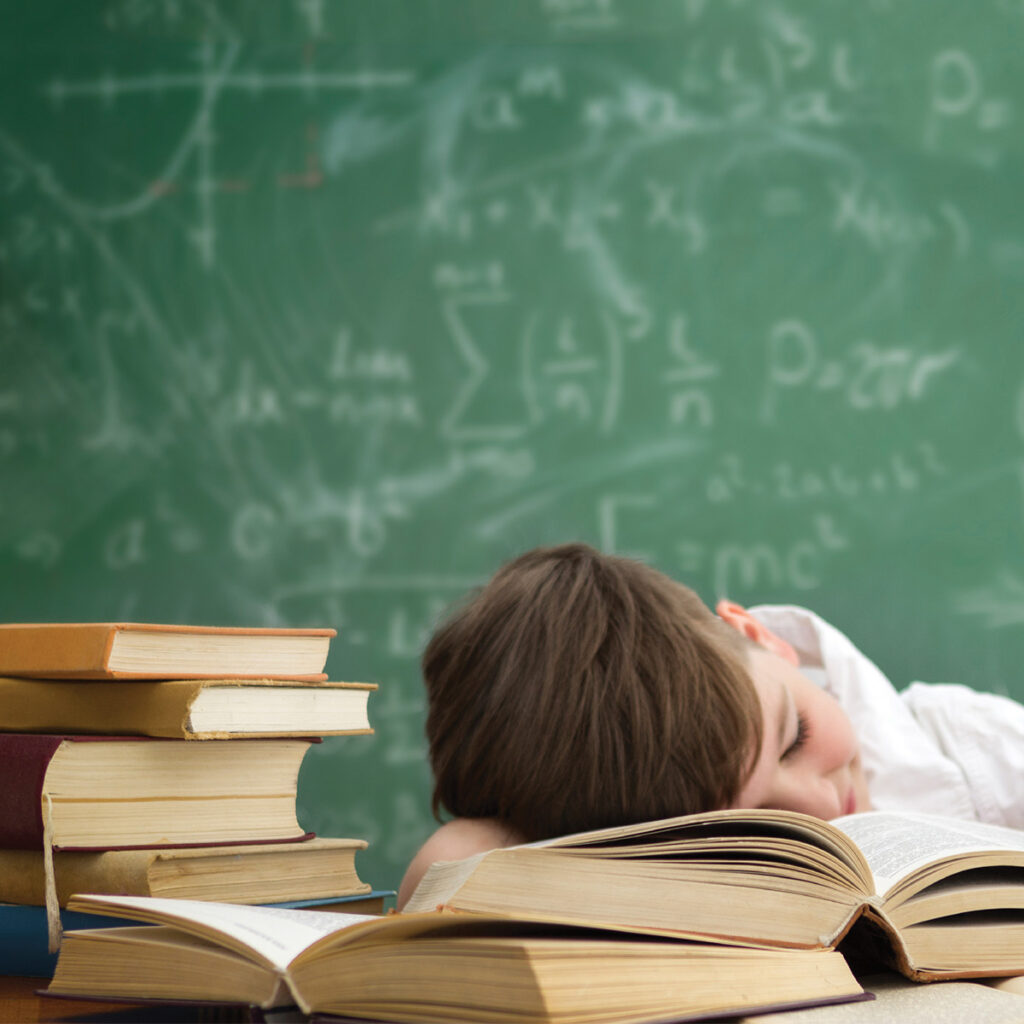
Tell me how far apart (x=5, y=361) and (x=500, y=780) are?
1229mm

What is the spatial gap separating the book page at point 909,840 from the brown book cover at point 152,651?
384mm

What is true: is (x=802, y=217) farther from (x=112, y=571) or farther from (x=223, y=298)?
(x=112, y=571)

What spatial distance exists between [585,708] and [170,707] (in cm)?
26

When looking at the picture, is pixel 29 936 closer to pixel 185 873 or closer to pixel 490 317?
pixel 185 873

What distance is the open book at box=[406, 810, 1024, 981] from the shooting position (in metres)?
0.45

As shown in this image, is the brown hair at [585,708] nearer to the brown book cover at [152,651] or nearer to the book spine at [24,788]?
the brown book cover at [152,651]

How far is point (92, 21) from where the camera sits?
154cm

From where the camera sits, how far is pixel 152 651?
641 millimetres

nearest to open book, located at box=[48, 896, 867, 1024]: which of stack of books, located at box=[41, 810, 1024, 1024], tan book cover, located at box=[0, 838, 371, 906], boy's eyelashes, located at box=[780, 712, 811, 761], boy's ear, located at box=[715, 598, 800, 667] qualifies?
stack of books, located at box=[41, 810, 1024, 1024]

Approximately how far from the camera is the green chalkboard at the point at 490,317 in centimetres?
140

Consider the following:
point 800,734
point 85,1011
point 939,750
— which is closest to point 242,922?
point 85,1011

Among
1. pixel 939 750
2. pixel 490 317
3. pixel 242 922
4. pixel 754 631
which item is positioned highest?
pixel 490 317

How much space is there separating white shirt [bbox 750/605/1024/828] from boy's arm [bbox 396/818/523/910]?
1.88 ft

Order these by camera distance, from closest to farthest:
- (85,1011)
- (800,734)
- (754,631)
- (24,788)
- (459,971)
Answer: (459,971), (85,1011), (24,788), (800,734), (754,631)
